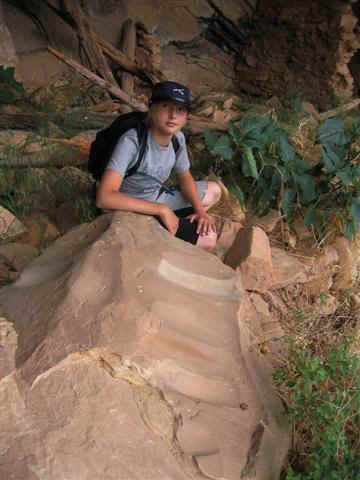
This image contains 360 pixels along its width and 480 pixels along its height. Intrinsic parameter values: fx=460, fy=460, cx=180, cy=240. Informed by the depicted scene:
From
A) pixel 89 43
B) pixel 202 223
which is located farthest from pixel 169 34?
pixel 202 223

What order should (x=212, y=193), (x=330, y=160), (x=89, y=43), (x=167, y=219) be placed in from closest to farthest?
(x=167, y=219) → (x=212, y=193) → (x=330, y=160) → (x=89, y=43)

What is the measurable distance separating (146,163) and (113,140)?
0.21 metres

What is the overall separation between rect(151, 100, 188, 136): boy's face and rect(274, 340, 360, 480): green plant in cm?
130

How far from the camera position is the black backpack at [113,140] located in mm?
2354

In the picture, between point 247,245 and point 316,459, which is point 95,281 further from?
point 247,245

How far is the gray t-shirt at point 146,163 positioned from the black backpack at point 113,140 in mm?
25

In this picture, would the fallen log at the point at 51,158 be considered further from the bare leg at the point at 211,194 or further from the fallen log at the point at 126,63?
the fallen log at the point at 126,63

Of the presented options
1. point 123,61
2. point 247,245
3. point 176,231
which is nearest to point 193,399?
point 176,231

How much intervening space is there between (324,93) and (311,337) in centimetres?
414

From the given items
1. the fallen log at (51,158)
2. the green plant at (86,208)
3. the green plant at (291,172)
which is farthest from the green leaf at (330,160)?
the fallen log at (51,158)

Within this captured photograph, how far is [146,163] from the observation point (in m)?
2.41

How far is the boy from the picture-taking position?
2.23m

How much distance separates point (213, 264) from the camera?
2.18 m

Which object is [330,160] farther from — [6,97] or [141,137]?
[6,97]
